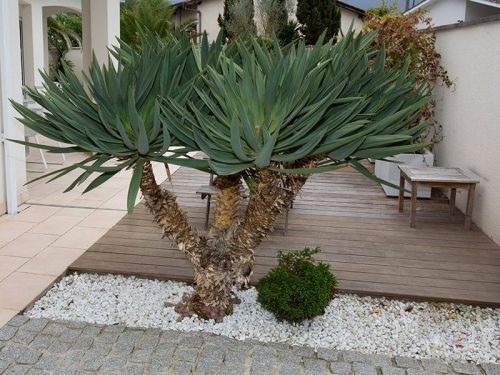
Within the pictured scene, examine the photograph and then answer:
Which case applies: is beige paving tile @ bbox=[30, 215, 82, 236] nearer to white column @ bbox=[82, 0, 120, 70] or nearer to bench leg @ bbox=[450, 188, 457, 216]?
bench leg @ bbox=[450, 188, 457, 216]

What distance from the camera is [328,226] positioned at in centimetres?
575

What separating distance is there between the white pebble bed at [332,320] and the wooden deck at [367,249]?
17 centimetres

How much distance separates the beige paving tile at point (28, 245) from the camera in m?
4.75

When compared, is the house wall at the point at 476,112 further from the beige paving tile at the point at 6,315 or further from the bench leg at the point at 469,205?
the beige paving tile at the point at 6,315

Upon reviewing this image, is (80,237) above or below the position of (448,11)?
below

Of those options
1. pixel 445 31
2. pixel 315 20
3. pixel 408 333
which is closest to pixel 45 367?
pixel 408 333

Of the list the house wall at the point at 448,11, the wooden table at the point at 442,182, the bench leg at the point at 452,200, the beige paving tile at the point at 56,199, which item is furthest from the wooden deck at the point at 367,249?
the house wall at the point at 448,11

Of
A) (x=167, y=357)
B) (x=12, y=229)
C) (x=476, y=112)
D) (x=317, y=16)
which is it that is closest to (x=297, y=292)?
(x=167, y=357)

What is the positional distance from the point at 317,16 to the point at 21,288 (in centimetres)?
1794

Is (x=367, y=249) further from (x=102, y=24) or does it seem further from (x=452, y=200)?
(x=102, y=24)

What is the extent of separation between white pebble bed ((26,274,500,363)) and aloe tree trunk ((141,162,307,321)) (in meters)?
0.17

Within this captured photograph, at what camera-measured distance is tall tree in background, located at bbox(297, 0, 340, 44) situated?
790 inches

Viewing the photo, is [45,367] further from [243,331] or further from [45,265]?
[45,265]

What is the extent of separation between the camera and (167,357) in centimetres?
318
